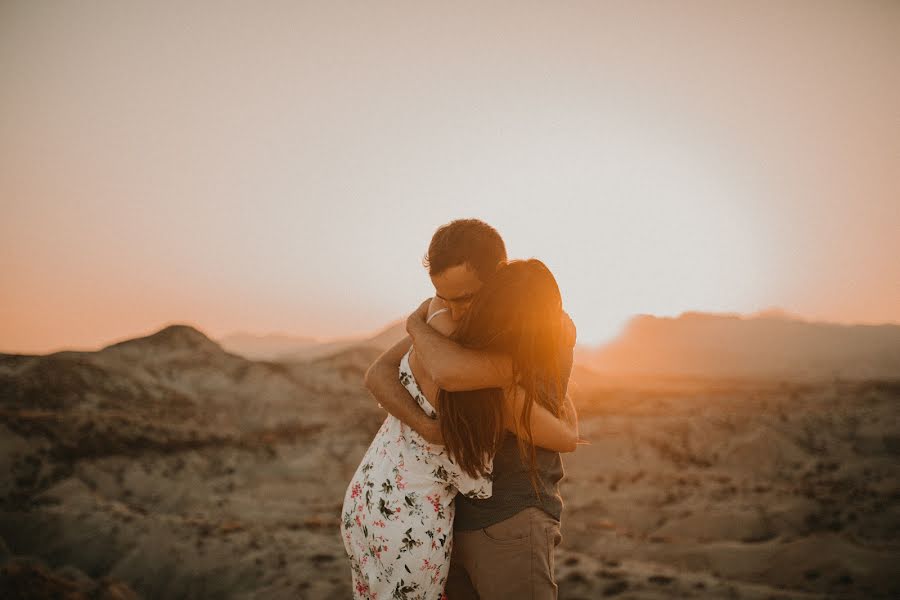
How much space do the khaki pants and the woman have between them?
121mm

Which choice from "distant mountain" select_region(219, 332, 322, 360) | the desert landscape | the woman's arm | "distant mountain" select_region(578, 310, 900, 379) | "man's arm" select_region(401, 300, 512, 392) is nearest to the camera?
"man's arm" select_region(401, 300, 512, 392)

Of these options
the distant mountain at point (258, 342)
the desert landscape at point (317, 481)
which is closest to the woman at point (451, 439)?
the desert landscape at point (317, 481)

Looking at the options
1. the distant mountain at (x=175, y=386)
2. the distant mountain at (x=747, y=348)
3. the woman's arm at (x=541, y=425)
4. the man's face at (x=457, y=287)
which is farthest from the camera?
the distant mountain at (x=747, y=348)

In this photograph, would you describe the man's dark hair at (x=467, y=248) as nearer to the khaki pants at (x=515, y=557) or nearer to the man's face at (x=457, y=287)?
the man's face at (x=457, y=287)

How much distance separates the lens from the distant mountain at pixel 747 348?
70312mm

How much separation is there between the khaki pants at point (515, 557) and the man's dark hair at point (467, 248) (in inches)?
36.0

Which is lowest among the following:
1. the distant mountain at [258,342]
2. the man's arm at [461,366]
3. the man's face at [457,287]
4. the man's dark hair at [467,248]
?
the distant mountain at [258,342]

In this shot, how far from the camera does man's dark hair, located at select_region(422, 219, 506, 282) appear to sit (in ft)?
6.89

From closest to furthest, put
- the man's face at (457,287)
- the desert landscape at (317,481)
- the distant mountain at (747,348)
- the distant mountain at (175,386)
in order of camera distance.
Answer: the man's face at (457,287) → the desert landscape at (317,481) → the distant mountain at (175,386) → the distant mountain at (747,348)

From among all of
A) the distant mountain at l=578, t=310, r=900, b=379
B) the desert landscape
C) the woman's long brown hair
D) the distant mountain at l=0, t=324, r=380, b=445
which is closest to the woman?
the woman's long brown hair

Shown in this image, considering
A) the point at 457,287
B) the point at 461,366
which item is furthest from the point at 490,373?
the point at 457,287

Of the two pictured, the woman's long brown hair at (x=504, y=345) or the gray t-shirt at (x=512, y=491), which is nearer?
the woman's long brown hair at (x=504, y=345)

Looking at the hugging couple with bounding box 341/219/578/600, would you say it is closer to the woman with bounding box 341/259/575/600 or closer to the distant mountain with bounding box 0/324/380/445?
the woman with bounding box 341/259/575/600

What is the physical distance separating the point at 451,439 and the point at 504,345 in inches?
14.7
